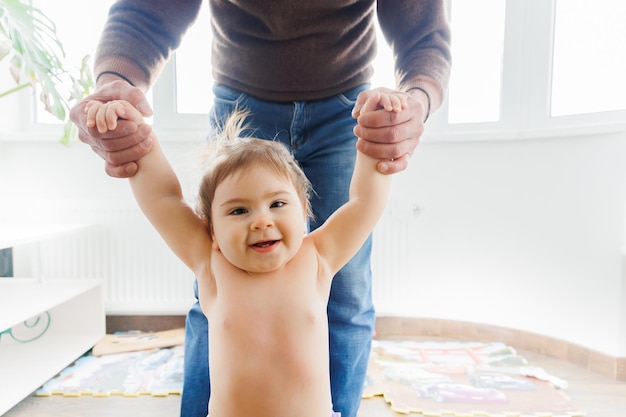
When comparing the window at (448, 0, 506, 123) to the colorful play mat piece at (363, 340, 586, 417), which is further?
the window at (448, 0, 506, 123)

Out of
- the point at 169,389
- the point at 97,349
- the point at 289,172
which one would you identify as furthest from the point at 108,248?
the point at 289,172

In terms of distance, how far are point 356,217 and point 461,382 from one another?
1.29 metres

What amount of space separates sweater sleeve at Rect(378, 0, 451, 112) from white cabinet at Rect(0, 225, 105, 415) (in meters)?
1.33

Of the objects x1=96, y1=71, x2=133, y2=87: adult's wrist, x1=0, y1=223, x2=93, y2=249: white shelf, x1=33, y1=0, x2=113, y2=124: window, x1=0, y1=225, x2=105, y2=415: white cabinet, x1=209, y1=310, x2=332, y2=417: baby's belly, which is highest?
x1=33, y1=0, x2=113, y2=124: window

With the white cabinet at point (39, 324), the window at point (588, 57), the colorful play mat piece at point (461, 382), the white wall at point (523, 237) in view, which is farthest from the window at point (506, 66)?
the colorful play mat piece at point (461, 382)

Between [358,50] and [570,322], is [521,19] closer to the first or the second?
[570,322]

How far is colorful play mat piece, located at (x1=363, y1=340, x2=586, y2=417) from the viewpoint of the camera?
1582mm

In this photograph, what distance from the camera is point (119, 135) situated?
696 millimetres

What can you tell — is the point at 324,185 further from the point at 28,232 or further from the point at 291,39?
the point at 28,232

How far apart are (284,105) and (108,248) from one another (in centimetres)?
159

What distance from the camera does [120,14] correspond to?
88 centimetres

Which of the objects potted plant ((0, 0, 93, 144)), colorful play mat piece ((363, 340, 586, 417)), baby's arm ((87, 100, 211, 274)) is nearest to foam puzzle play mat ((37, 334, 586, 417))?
colorful play mat piece ((363, 340, 586, 417))

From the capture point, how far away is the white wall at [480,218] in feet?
6.43

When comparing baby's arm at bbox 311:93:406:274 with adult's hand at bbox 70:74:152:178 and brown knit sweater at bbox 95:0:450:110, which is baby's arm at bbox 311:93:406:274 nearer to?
brown knit sweater at bbox 95:0:450:110
